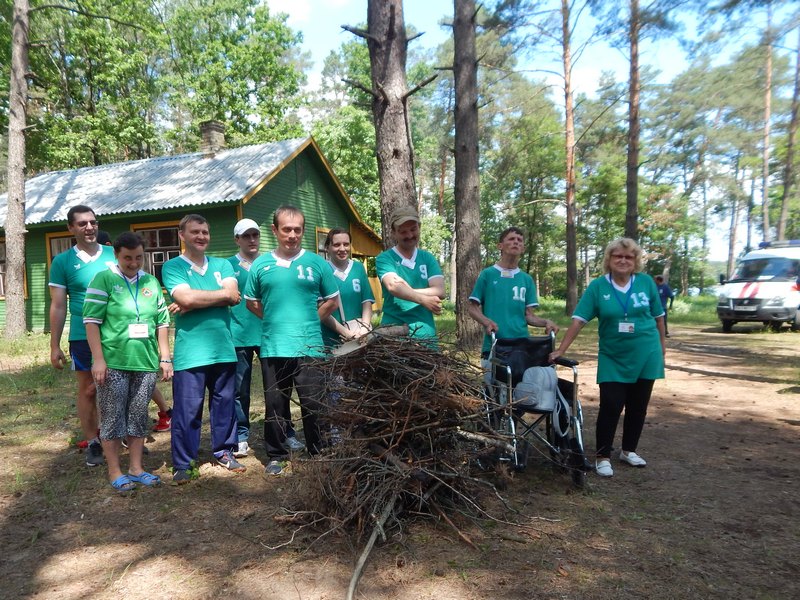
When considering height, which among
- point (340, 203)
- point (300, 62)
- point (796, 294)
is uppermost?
point (300, 62)

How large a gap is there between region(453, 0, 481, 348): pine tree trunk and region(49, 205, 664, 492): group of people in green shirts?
4.98 metres

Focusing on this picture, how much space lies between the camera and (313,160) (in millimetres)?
17250

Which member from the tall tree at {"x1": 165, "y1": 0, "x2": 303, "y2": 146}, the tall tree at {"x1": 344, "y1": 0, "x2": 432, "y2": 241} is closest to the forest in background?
the tall tree at {"x1": 165, "y1": 0, "x2": 303, "y2": 146}

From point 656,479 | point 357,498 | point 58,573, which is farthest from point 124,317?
point 656,479

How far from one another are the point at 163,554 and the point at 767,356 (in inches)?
419

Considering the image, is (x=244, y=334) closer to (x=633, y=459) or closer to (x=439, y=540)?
(x=439, y=540)

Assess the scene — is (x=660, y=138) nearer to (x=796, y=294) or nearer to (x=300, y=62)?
(x=796, y=294)

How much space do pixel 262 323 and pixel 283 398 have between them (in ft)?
1.90

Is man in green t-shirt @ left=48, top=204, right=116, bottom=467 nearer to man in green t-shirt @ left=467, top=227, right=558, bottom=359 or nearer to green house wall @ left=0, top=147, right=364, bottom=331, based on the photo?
man in green t-shirt @ left=467, top=227, right=558, bottom=359

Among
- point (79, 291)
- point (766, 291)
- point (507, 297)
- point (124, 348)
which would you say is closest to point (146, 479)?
point (124, 348)

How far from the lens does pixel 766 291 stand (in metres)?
14.1

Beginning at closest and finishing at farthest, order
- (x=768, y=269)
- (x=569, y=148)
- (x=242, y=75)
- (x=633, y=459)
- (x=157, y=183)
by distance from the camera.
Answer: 1. (x=633, y=459)
2. (x=768, y=269)
3. (x=157, y=183)
4. (x=569, y=148)
5. (x=242, y=75)

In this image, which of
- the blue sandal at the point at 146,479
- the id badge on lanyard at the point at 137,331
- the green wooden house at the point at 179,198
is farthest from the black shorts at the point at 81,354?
the green wooden house at the point at 179,198

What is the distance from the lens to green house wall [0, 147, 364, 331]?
14000mm
